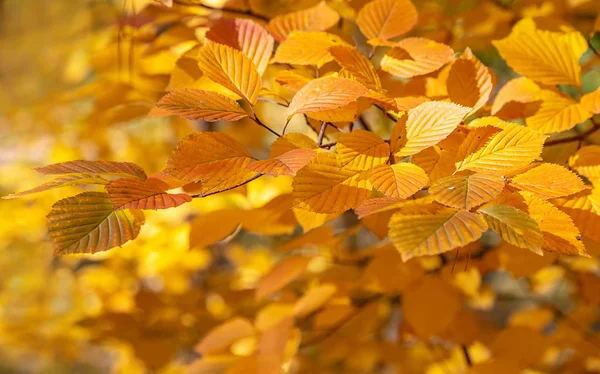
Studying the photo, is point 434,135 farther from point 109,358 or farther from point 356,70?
point 109,358

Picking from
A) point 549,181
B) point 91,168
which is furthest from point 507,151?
point 91,168

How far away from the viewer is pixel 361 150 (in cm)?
51

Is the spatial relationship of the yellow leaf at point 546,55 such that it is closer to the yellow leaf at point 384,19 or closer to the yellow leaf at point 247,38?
the yellow leaf at point 384,19

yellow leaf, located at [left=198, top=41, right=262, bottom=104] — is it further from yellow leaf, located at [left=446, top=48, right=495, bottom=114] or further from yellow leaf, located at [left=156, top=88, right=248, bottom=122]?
yellow leaf, located at [left=446, top=48, right=495, bottom=114]

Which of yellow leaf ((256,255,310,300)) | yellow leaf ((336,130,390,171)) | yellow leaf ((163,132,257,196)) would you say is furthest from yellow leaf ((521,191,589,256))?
yellow leaf ((256,255,310,300))

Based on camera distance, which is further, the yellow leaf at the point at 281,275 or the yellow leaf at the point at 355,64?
the yellow leaf at the point at 281,275

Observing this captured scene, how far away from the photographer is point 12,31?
326 centimetres

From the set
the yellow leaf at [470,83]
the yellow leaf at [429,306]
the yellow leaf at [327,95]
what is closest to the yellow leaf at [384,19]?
the yellow leaf at [470,83]

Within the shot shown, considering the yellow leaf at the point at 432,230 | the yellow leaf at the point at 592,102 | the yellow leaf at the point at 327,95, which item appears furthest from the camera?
the yellow leaf at the point at 592,102

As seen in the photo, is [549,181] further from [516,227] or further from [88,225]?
[88,225]

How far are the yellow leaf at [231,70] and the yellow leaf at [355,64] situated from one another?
83 mm

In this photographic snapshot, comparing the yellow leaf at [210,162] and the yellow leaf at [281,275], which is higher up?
the yellow leaf at [210,162]

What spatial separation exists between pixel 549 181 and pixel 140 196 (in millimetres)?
341

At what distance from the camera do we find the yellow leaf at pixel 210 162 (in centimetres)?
47
